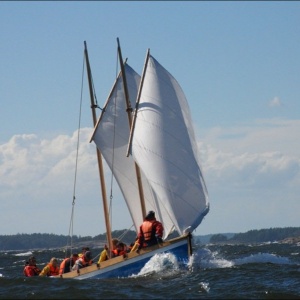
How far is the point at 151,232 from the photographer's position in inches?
1355

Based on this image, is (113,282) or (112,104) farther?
(112,104)

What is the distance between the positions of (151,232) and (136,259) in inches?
45.6

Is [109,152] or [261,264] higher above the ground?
[109,152]

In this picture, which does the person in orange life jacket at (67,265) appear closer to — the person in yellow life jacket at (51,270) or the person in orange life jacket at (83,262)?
the person in yellow life jacket at (51,270)

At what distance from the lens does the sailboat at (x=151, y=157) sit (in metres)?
34.9

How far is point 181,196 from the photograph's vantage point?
35.5m

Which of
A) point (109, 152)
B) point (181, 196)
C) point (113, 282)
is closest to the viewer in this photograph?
point (113, 282)

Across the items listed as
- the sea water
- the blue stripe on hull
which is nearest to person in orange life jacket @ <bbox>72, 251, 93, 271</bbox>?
the blue stripe on hull

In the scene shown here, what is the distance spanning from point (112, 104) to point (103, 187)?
3.59 m

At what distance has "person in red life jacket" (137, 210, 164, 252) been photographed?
34.3 m

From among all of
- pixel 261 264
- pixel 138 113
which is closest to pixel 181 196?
pixel 138 113

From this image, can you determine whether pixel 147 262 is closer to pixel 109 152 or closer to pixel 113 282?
pixel 113 282

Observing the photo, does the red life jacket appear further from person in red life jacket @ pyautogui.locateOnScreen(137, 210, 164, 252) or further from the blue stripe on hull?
person in red life jacket @ pyautogui.locateOnScreen(137, 210, 164, 252)

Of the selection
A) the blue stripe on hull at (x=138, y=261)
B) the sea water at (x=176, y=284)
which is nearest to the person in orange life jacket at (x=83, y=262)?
the blue stripe on hull at (x=138, y=261)
